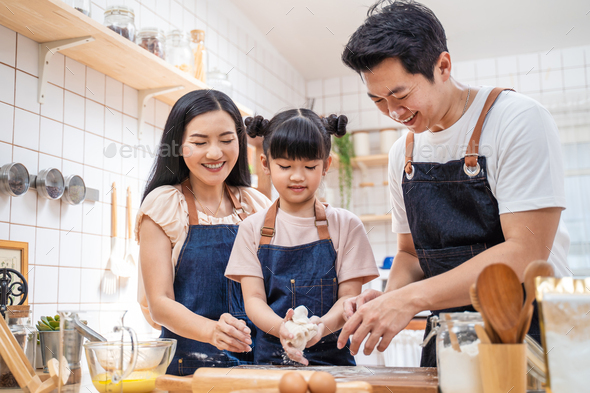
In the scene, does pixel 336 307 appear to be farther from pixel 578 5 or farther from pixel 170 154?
A: pixel 578 5

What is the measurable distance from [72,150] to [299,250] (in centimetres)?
123

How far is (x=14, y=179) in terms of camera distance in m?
1.78

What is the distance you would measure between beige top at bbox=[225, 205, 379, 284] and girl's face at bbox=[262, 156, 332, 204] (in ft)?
0.25

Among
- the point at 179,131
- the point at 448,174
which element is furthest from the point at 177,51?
the point at 448,174

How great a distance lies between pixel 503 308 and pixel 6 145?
69.1 inches

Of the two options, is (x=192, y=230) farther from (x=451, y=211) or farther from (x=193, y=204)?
(x=451, y=211)

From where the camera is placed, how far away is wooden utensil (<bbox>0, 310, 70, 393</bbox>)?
2.90ft

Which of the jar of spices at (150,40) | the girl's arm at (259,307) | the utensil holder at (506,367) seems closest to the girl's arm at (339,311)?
the girl's arm at (259,307)

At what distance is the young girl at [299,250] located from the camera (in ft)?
4.25

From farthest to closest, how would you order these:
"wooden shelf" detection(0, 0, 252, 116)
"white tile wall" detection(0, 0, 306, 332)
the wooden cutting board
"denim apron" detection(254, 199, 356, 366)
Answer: "white tile wall" detection(0, 0, 306, 332), "wooden shelf" detection(0, 0, 252, 116), "denim apron" detection(254, 199, 356, 366), the wooden cutting board

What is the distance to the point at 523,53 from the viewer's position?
436 cm

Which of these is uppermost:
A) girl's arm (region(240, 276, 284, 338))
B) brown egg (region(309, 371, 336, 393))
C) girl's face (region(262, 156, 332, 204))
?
girl's face (region(262, 156, 332, 204))

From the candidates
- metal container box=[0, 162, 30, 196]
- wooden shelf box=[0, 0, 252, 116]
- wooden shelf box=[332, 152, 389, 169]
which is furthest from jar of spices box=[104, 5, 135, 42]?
wooden shelf box=[332, 152, 389, 169]

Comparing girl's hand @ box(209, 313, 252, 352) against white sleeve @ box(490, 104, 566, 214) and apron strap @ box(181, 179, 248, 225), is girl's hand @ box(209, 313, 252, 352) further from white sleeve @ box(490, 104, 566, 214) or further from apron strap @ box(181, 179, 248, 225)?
white sleeve @ box(490, 104, 566, 214)
